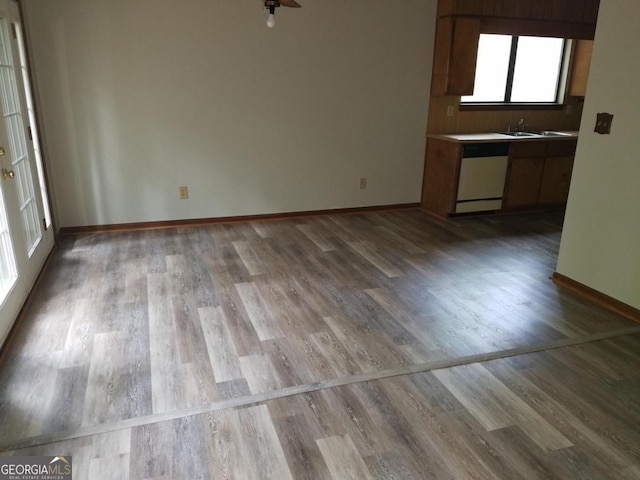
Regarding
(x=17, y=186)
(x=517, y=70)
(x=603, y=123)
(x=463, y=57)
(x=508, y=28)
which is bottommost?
(x=17, y=186)

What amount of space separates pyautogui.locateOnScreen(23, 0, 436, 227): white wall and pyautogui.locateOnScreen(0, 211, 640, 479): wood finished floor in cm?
75

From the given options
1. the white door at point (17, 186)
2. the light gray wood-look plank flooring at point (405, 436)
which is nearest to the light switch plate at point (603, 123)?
the light gray wood-look plank flooring at point (405, 436)

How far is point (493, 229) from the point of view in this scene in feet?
16.4

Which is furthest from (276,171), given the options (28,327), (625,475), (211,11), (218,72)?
(625,475)

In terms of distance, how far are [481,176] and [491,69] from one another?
4.49 feet

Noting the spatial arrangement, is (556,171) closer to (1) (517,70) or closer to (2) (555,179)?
(2) (555,179)

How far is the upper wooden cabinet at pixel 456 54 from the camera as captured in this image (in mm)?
4988

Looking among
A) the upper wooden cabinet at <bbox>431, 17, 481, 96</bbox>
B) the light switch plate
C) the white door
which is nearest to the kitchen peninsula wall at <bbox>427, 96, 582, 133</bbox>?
the upper wooden cabinet at <bbox>431, 17, 481, 96</bbox>

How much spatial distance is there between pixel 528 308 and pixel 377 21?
3262 mm

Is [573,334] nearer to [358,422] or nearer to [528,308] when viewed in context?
[528,308]

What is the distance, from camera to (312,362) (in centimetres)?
260

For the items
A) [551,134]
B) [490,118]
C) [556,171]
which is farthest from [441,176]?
[551,134]

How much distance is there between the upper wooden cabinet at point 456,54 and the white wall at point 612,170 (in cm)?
201

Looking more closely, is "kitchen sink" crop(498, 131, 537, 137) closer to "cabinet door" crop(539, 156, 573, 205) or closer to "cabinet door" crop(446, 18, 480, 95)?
"cabinet door" crop(539, 156, 573, 205)
